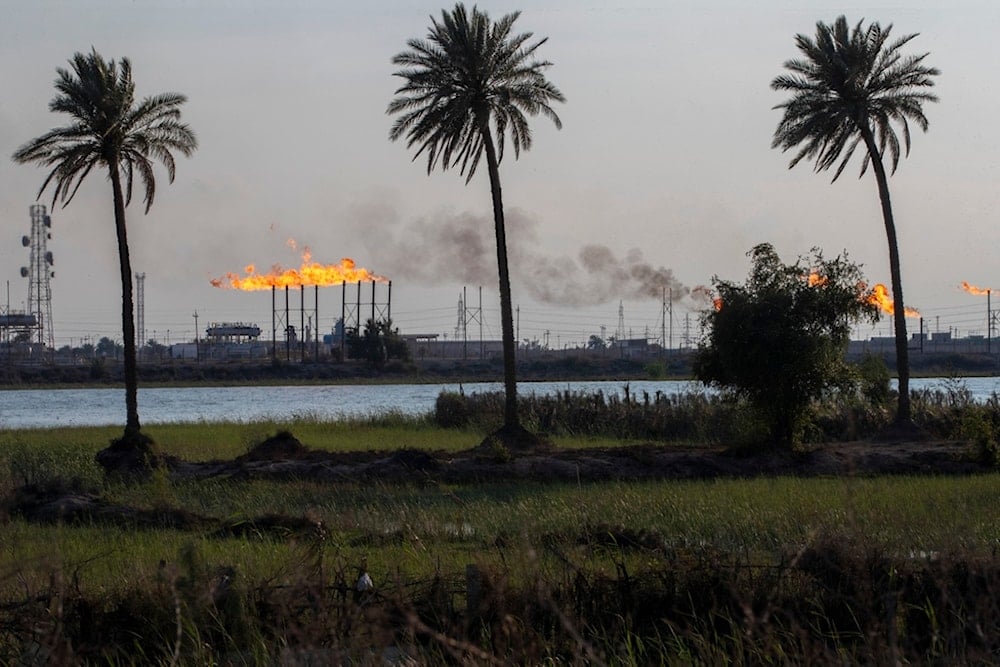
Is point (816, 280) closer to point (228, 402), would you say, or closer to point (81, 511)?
point (81, 511)

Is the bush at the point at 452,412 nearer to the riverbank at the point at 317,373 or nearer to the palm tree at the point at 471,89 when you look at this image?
the palm tree at the point at 471,89

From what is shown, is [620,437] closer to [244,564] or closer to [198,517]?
[198,517]

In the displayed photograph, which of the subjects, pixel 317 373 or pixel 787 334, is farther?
pixel 317 373

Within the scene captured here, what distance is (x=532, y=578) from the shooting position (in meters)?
12.1

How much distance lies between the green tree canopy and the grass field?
9.48 m

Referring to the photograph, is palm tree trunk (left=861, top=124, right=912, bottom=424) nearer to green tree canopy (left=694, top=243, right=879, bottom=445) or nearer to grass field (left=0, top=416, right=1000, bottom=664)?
green tree canopy (left=694, top=243, right=879, bottom=445)

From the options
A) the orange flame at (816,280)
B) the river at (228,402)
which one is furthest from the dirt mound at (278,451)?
the river at (228,402)

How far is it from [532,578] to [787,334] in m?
23.7

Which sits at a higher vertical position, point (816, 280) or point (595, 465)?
point (816, 280)

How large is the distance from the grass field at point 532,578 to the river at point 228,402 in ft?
116

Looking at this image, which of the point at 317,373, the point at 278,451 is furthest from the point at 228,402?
the point at 278,451

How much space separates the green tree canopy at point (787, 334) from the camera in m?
34.3

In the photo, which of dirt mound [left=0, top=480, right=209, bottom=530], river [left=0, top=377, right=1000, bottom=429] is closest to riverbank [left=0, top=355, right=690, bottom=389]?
river [left=0, top=377, right=1000, bottom=429]

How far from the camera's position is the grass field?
10695 mm
